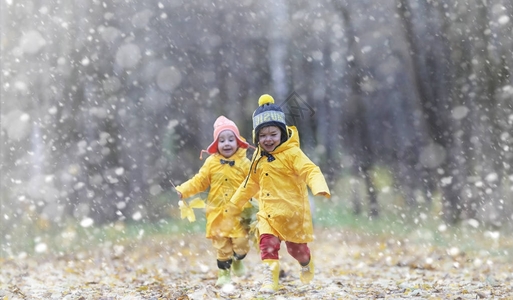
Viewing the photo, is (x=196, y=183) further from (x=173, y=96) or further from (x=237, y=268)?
(x=173, y=96)

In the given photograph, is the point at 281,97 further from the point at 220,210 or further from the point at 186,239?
the point at 220,210

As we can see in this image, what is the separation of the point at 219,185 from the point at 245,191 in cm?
75

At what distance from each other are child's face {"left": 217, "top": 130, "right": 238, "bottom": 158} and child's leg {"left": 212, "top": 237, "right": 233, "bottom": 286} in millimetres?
995

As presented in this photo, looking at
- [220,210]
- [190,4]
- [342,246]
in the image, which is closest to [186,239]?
[342,246]

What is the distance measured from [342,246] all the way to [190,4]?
8681 mm

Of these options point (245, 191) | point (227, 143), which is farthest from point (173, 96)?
point (245, 191)

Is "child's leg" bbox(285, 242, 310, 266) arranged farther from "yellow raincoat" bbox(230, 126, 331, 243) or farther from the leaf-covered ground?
the leaf-covered ground

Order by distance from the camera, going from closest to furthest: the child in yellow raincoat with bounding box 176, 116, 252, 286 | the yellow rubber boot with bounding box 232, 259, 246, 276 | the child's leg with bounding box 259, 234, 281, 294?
the child's leg with bounding box 259, 234, 281, 294 < the child in yellow raincoat with bounding box 176, 116, 252, 286 < the yellow rubber boot with bounding box 232, 259, 246, 276

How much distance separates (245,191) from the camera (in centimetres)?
681

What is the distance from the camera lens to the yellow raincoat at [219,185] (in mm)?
7430

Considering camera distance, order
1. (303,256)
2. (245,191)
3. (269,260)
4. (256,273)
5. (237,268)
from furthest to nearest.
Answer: (256,273) → (237,268) → (245,191) → (303,256) → (269,260)

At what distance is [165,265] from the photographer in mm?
11242

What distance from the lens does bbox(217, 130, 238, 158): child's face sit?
24.4ft

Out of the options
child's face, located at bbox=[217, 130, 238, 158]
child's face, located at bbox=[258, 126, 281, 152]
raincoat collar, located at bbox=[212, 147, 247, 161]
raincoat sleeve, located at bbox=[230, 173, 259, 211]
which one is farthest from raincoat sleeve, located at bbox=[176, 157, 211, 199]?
child's face, located at bbox=[258, 126, 281, 152]
